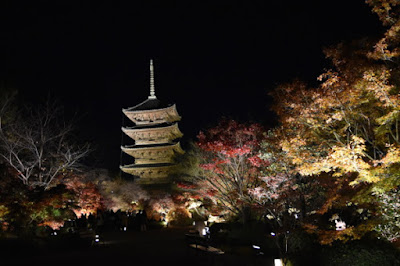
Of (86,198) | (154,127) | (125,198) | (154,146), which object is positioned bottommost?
(86,198)

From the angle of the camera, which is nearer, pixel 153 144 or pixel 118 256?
pixel 118 256

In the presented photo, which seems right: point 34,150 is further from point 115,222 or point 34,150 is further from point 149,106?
point 149,106

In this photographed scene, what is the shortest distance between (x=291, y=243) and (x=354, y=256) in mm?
3445

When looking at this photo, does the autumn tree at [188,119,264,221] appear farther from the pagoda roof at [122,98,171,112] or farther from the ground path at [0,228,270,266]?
the pagoda roof at [122,98,171,112]

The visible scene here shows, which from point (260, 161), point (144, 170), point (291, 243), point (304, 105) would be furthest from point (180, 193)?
point (304, 105)

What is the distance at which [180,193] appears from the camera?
27531mm

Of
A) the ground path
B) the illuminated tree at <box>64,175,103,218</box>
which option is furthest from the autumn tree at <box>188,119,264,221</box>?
the illuminated tree at <box>64,175,103,218</box>

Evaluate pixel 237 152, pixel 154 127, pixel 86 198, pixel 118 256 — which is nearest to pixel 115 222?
pixel 86 198

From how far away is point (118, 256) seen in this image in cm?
1144

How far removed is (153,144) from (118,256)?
2275 centimetres

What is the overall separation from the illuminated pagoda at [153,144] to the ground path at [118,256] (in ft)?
58.6

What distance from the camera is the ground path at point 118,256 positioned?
10.4 metres

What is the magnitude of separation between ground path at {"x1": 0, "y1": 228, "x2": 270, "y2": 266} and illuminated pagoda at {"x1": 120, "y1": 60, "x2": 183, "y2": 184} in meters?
17.9

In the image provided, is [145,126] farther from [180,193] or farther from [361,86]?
[361,86]
